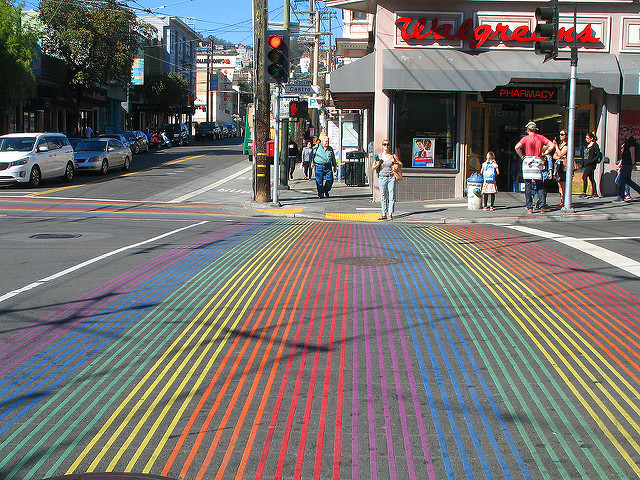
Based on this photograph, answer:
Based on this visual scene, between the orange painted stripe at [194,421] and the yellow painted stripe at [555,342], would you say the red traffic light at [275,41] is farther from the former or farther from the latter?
the orange painted stripe at [194,421]

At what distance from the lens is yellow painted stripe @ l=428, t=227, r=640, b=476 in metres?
4.51

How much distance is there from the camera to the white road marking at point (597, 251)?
31.5 feet

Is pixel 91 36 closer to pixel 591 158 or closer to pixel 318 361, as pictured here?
pixel 591 158

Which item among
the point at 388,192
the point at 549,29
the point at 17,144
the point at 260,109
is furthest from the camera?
the point at 17,144

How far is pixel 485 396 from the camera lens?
4.93 m

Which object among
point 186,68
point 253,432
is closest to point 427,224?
point 253,432

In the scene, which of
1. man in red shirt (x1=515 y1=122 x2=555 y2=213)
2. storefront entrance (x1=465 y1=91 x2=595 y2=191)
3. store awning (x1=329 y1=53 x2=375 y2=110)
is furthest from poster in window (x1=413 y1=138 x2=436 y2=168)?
man in red shirt (x1=515 y1=122 x2=555 y2=213)

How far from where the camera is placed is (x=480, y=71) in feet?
65.7

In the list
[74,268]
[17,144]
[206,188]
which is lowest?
[74,268]

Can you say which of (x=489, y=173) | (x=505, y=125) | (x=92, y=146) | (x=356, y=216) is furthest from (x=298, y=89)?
(x=92, y=146)

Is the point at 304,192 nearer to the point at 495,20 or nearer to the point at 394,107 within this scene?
the point at 394,107

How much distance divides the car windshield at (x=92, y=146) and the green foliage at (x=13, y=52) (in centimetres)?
494

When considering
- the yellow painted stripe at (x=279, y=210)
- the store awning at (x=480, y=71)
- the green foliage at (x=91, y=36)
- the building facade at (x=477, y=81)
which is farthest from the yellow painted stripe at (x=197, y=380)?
the green foliage at (x=91, y=36)

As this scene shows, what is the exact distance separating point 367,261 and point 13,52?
2672 centimetres
